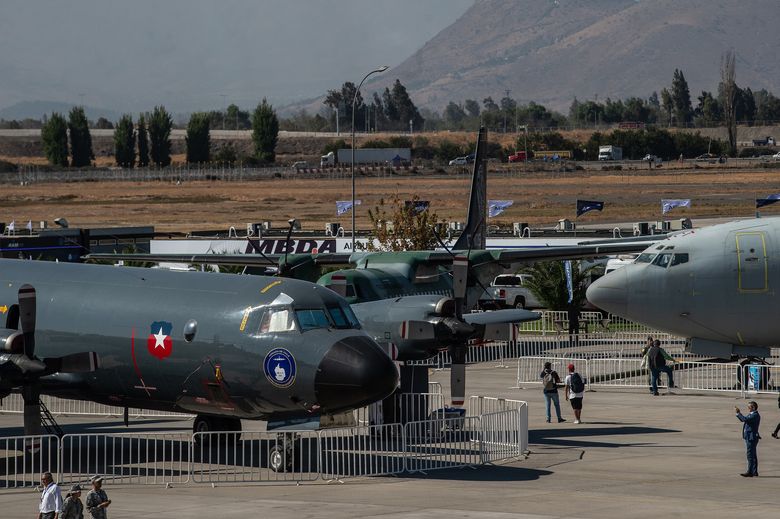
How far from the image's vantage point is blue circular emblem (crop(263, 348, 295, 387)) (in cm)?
2552

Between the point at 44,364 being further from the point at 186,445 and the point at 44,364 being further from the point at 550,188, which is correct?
the point at 550,188

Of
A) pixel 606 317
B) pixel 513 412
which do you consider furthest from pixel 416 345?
pixel 606 317

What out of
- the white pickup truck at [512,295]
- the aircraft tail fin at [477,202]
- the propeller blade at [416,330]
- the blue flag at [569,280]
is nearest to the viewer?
the propeller blade at [416,330]

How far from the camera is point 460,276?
104 ft

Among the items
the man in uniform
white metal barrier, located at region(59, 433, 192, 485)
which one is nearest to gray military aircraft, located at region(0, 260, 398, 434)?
white metal barrier, located at region(59, 433, 192, 485)

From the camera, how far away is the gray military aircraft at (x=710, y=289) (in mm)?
36938

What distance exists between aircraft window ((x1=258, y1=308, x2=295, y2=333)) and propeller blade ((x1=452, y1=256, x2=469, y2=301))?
631cm

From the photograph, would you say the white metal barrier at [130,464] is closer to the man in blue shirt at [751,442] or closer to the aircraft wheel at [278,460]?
the aircraft wheel at [278,460]

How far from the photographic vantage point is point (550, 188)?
163m

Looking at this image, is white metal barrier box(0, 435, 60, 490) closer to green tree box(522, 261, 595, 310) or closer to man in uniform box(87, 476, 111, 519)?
man in uniform box(87, 476, 111, 519)

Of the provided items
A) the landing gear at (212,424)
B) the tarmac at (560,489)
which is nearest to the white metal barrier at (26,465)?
the tarmac at (560,489)

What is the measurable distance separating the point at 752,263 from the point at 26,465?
2179 cm

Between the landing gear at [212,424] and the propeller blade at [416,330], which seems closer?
the landing gear at [212,424]

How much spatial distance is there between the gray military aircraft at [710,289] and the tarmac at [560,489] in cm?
527
